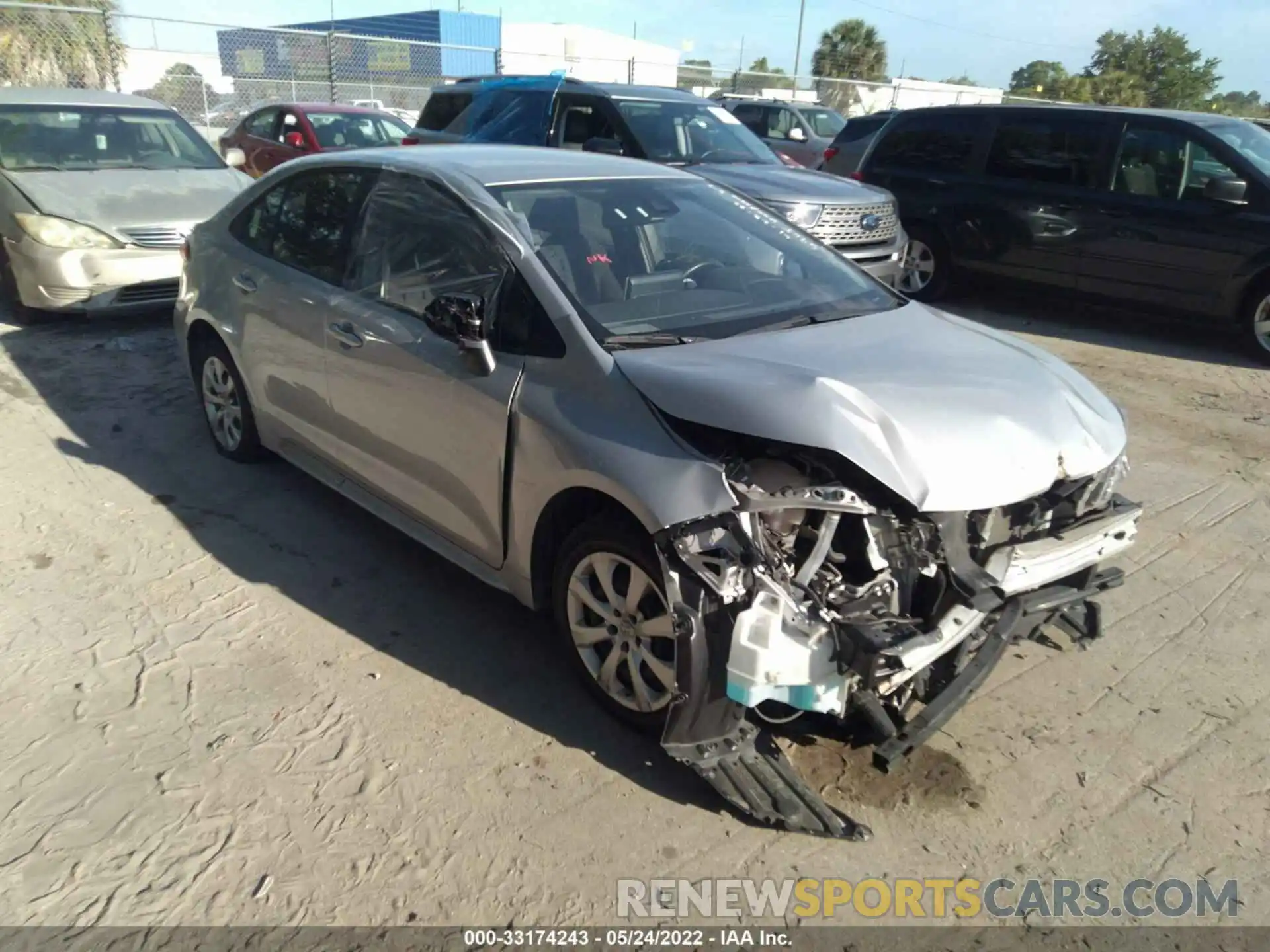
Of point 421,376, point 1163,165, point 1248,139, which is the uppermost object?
point 1248,139

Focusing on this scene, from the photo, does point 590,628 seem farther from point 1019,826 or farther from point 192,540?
point 192,540

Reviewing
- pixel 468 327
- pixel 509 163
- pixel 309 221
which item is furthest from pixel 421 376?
pixel 309 221

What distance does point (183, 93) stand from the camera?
1911 centimetres

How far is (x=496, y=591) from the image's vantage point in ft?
13.9

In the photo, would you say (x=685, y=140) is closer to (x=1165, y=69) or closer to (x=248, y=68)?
(x=248, y=68)

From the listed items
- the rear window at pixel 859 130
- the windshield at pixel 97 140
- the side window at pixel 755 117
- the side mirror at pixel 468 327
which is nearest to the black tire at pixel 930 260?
the rear window at pixel 859 130

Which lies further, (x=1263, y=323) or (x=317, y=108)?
(x=317, y=108)

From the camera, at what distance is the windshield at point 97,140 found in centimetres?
809

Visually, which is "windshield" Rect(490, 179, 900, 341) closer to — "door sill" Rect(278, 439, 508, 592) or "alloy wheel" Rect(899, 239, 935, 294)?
"door sill" Rect(278, 439, 508, 592)

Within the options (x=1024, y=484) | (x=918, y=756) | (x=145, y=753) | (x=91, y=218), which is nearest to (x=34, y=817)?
(x=145, y=753)

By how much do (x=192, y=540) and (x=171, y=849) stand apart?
208 centimetres

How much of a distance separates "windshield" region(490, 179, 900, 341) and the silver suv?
3.97 meters

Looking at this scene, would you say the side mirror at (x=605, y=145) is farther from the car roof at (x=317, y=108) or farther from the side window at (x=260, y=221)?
the car roof at (x=317, y=108)

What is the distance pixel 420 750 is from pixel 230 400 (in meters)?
2.83
